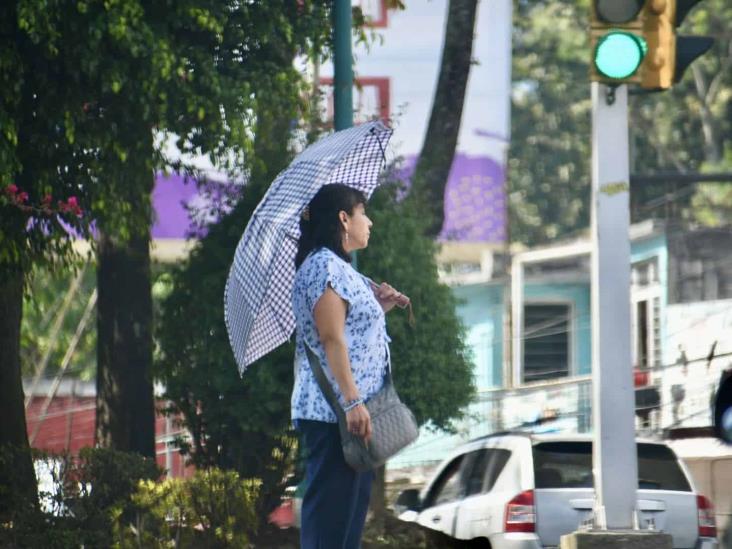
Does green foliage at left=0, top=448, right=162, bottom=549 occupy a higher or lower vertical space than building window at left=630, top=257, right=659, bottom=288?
lower

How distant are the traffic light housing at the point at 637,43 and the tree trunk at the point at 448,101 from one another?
7716 mm

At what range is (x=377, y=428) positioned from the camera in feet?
19.4

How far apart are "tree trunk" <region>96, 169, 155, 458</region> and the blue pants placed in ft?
27.4

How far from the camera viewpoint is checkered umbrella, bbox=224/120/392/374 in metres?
6.59

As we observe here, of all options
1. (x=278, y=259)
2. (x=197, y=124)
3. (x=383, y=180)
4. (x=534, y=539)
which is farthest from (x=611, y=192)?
(x=383, y=180)

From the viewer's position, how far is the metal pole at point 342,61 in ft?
36.8

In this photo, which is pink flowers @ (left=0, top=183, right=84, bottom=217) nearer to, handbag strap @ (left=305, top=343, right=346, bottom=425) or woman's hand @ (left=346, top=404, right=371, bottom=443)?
handbag strap @ (left=305, top=343, right=346, bottom=425)

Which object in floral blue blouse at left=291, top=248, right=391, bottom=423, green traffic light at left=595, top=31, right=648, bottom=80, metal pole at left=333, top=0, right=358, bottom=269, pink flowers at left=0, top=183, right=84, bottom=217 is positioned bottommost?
floral blue blouse at left=291, top=248, right=391, bottom=423

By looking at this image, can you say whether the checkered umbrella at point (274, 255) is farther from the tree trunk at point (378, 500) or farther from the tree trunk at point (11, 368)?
the tree trunk at point (378, 500)

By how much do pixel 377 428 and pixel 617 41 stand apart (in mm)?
2626

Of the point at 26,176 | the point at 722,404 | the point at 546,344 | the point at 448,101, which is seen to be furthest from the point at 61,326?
the point at 722,404

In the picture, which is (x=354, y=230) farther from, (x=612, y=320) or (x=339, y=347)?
(x=612, y=320)

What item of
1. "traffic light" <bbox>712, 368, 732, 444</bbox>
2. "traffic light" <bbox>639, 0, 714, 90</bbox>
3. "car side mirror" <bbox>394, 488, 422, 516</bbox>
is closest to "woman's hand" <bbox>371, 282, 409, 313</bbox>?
"traffic light" <bbox>712, 368, 732, 444</bbox>

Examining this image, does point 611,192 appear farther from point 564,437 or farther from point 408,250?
point 408,250
